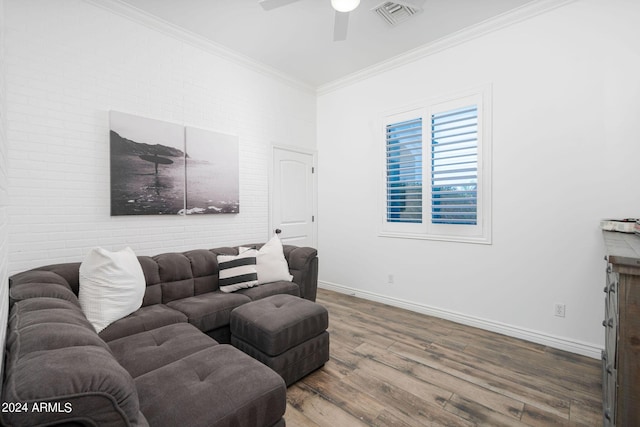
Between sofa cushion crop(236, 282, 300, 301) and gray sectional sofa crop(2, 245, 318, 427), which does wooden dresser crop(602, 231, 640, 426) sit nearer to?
gray sectional sofa crop(2, 245, 318, 427)

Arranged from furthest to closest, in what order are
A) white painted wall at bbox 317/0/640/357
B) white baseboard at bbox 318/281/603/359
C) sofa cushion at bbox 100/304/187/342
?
1. white baseboard at bbox 318/281/603/359
2. white painted wall at bbox 317/0/640/357
3. sofa cushion at bbox 100/304/187/342

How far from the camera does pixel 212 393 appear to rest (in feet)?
4.12

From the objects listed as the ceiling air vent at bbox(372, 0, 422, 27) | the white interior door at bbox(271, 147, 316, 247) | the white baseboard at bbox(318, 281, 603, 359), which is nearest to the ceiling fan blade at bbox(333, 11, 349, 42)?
the ceiling air vent at bbox(372, 0, 422, 27)

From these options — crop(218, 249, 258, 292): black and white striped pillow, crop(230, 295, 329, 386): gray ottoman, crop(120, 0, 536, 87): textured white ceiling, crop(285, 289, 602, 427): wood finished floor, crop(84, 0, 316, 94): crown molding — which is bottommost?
crop(285, 289, 602, 427): wood finished floor

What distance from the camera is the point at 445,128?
326cm

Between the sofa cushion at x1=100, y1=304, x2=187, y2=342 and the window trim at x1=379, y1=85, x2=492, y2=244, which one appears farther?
the window trim at x1=379, y1=85, x2=492, y2=244

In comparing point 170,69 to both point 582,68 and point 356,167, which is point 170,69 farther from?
point 582,68

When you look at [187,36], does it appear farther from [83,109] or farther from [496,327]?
[496,327]

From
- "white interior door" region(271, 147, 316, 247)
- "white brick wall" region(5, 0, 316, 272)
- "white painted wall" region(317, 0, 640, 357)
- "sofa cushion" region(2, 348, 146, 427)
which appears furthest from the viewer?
"white interior door" region(271, 147, 316, 247)

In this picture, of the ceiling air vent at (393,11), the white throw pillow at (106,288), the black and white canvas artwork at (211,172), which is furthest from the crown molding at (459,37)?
the white throw pillow at (106,288)

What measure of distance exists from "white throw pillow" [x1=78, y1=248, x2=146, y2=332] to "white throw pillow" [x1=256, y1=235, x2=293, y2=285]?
1.12 metres

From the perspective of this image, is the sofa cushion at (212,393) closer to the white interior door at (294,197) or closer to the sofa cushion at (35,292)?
the sofa cushion at (35,292)

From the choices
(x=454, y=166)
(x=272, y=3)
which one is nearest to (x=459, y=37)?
(x=454, y=166)

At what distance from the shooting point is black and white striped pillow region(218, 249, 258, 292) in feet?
9.16
